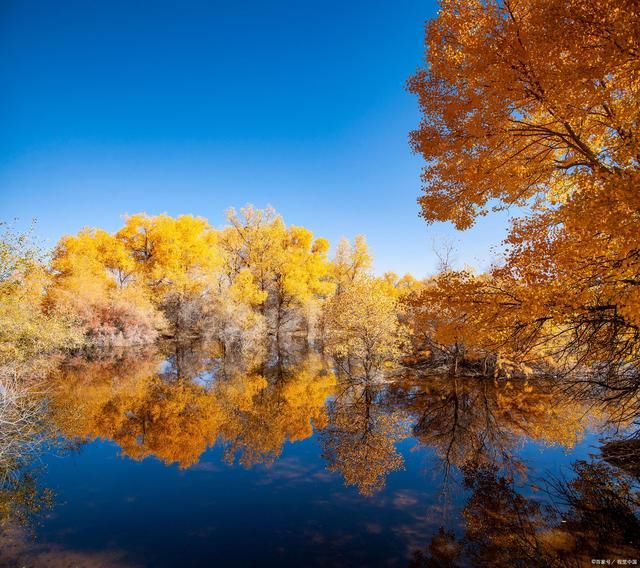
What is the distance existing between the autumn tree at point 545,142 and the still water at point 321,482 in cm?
305

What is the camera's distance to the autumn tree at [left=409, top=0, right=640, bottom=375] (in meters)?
4.10

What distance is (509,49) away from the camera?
15.8 ft

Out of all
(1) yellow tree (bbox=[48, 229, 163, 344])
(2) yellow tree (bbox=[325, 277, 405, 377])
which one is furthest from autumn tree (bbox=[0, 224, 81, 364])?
(2) yellow tree (bbox=[325, 277, 405, 377])

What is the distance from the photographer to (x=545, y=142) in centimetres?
643

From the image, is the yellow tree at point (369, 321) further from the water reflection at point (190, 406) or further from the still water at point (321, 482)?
the water reflection at point (190, 406)

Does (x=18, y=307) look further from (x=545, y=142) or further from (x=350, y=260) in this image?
(x=350, y=260)

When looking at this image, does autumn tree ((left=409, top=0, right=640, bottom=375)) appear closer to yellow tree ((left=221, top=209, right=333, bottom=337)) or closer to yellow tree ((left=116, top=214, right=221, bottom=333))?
yellow tree ((left=221, top=209, right=333, bottom=337))

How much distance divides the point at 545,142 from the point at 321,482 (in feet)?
27.2

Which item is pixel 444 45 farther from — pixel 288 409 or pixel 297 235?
pixel 297 235

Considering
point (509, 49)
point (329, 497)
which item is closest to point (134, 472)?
point (329, 497)

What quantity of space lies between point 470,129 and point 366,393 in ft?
33.8

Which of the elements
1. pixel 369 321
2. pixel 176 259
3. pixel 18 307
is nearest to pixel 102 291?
pixel 176 259

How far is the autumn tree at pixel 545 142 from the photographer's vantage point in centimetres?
410

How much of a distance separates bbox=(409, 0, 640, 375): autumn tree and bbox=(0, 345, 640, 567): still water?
305 cm
